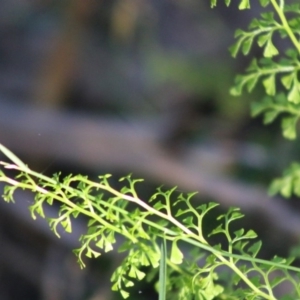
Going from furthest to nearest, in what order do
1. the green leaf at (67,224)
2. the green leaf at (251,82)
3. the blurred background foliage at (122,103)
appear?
1. the blurred background foliage at (122,103)
2. the green leaf at (251,82)
3. the green leaf at (67,224)

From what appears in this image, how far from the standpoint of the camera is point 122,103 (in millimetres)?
2188

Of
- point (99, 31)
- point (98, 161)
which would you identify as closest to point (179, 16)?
point (99, 31)

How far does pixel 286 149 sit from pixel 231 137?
182mm

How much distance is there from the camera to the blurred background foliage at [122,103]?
1.75 metres

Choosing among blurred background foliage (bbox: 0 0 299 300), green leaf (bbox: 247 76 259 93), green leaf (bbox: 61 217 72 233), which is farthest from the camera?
blurred background foliage (bbox: 0 0 299 300)

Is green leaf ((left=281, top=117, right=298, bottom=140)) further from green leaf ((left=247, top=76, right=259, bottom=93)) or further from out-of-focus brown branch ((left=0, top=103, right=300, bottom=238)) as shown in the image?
out-of-focus brown branch ((left=0, top=103, right=300, bottom=238))

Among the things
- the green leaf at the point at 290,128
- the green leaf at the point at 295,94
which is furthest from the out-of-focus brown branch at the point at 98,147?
the green leaf at the point at 295,94

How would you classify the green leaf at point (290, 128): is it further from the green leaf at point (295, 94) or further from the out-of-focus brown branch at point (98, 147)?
the out-of-focus brown branch at point (98, 147)

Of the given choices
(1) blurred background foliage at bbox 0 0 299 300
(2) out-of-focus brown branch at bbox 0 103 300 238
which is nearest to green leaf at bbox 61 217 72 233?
(1) blurred background foliage at bbox 0 0 299 300

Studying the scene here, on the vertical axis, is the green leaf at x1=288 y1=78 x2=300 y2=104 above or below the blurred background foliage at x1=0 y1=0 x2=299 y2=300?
above

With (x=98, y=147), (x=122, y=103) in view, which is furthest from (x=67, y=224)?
(x=122, y=103)

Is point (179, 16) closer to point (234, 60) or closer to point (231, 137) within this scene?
point (234, 60)

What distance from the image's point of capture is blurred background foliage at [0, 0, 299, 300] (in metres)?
1.75

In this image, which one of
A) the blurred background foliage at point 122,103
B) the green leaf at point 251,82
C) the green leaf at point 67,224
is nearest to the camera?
the green leaf at point 67,224
